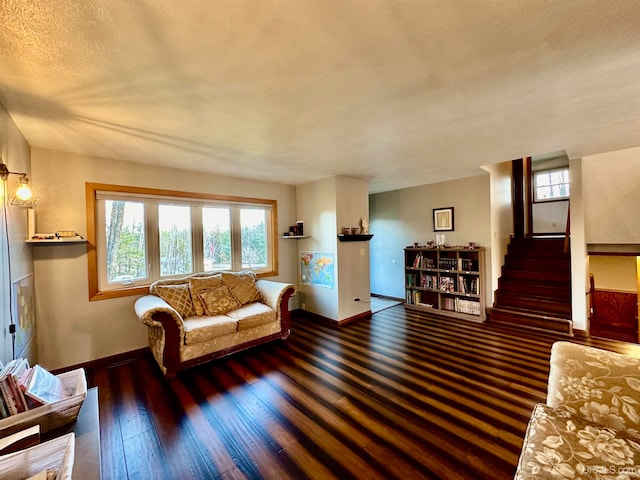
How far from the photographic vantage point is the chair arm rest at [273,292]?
3.55 meters

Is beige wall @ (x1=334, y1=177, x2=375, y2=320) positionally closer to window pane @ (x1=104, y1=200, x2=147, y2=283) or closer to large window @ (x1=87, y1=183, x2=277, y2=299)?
large window @ (x1=87, y1=183, x2=277, y2=299)

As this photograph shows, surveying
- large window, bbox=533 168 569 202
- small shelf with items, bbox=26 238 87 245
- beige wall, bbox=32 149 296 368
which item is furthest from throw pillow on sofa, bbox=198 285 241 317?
large window, bbox=533 168 569 202

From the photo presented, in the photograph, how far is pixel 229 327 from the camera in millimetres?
3039

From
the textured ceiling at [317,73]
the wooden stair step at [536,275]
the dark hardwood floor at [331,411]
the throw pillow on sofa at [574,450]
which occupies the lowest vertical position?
the dark hardwood floor at [331,411]

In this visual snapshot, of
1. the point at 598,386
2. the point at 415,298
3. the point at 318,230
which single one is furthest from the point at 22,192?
the point at 415,298

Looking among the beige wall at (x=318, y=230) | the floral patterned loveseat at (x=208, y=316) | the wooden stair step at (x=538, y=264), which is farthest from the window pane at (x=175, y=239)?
the wooden stair step at (x=538, y=264)

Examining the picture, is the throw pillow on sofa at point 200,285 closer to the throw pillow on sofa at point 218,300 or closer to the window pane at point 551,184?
the throw pillow on sofa at point 218,300

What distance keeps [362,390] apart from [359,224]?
9.18 feet

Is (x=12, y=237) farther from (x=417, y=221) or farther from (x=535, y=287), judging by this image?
(x=535, y=287)

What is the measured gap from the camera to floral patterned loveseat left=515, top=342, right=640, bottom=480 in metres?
0.98

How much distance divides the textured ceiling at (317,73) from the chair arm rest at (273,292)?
184 centimetres

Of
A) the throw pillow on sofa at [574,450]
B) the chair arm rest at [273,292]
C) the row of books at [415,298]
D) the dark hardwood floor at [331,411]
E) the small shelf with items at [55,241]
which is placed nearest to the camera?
the throw pillow on sofa at [574,450]

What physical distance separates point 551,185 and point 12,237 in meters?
9.27

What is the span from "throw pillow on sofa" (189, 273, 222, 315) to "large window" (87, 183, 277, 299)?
0.44 metres
